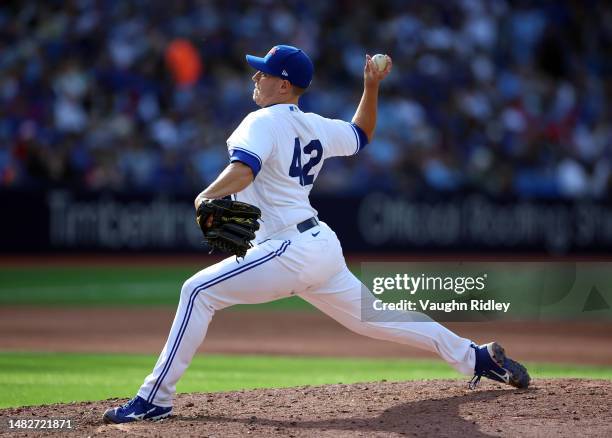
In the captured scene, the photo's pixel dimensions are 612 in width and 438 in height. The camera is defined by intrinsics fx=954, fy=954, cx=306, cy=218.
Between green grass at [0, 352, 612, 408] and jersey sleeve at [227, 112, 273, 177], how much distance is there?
2.47 metres

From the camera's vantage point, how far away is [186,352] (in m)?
4.99

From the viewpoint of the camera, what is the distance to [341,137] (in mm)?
5527

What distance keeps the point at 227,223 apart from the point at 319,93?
39.8 feet

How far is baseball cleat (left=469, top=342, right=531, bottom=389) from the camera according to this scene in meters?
5.57

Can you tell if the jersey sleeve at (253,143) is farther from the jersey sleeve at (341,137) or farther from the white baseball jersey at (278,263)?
the jersey sleeve at (341,137)

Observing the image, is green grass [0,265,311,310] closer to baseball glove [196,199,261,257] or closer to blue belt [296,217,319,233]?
blue belt [296,217,319,233]

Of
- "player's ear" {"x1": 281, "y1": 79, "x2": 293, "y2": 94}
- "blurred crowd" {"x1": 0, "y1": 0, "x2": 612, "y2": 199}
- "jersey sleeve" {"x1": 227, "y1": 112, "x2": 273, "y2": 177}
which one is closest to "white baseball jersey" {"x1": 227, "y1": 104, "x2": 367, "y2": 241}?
"jersey sleeve" {"x1": 227, "y1": 112, "x2": 273, "y2": 177}

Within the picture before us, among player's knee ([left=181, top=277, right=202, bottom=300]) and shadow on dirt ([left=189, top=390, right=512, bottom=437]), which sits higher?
player's knee ([left=181, top=277, right=202, bottom=300])

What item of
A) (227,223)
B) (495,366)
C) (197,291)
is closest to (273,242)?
(227,223)

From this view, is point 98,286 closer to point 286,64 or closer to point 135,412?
point 135,412

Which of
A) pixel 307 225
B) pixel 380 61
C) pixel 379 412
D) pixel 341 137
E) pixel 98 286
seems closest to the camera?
pixel 307 225

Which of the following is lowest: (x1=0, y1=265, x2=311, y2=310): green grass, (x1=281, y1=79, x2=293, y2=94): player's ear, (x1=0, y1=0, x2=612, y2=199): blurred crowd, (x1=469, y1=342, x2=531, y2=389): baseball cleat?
(x1=469, y1=342, x2=531, y2=389): baseball cleat

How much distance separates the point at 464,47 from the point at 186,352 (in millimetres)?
14397

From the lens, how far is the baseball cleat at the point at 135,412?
501 cm
